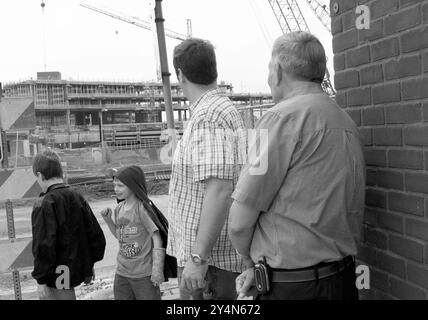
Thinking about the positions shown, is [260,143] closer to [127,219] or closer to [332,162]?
[332,162]

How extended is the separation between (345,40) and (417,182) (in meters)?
0.87

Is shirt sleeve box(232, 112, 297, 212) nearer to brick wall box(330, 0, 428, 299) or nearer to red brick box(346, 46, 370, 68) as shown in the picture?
brick wall box(330, 0, 428, 299)

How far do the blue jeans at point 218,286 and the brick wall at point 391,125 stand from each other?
70cm

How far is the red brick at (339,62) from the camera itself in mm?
2503

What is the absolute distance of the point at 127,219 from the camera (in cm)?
387

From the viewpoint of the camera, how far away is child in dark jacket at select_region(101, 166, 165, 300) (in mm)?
3752

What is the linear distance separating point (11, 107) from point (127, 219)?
4.83 ft

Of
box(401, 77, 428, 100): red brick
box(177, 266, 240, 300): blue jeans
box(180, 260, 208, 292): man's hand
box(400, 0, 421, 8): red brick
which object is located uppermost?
box(400, 0, 421, 8): red brick

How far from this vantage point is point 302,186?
1871 mm

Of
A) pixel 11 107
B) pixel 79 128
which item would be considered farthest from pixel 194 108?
pixel 79 128

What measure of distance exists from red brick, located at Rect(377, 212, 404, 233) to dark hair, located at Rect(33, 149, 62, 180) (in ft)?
8.37

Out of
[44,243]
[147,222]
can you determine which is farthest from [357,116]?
[44,243]

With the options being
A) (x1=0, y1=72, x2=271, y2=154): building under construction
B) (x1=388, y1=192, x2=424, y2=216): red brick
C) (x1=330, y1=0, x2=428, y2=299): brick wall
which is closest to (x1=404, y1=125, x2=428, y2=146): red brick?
(x1=330, y1=0, x2=428, y2=299): brick wall

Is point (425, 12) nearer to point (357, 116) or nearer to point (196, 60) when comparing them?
point (357, 116)
